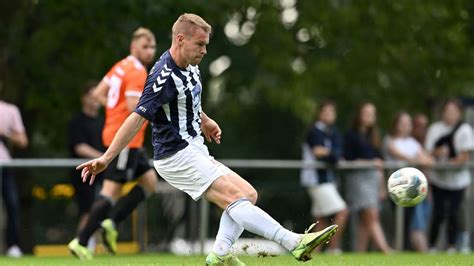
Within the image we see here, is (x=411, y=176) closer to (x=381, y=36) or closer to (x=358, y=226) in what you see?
(x=358, y=226)

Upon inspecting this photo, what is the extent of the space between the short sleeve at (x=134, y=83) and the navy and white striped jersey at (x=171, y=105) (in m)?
3.76

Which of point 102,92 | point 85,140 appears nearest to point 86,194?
point 85,140

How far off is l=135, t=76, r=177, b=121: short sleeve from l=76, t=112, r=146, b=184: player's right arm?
0.05 metres

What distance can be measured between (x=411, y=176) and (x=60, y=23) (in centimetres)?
1169

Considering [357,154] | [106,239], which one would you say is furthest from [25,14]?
[106,239]

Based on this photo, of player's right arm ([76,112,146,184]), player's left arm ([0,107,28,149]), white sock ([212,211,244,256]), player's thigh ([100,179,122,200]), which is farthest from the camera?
player's left arm ([0,107,28,149])

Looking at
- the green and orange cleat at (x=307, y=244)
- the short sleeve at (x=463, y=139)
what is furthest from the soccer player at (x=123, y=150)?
the short sleeve at (x=463, y=139)

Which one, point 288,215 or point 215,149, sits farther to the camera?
point 215,149

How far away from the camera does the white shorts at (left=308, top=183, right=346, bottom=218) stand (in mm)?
16797

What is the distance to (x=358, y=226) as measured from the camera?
17.4m

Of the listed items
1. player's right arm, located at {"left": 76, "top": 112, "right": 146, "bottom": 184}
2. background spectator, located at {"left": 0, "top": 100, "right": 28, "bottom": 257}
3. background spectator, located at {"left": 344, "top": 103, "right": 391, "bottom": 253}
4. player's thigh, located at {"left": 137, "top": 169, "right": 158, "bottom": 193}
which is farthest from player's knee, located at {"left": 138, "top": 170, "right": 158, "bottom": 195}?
player's right arm, located at {"left": 76, "top": 112, "right": 146, "bottom": 184}

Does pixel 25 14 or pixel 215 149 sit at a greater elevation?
pixel 25 14

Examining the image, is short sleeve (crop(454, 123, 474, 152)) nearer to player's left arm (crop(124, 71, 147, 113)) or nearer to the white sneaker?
player's left arm (crop(124, 71, 147, 113))

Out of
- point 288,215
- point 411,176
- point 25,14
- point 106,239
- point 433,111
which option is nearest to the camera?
point 411,176
